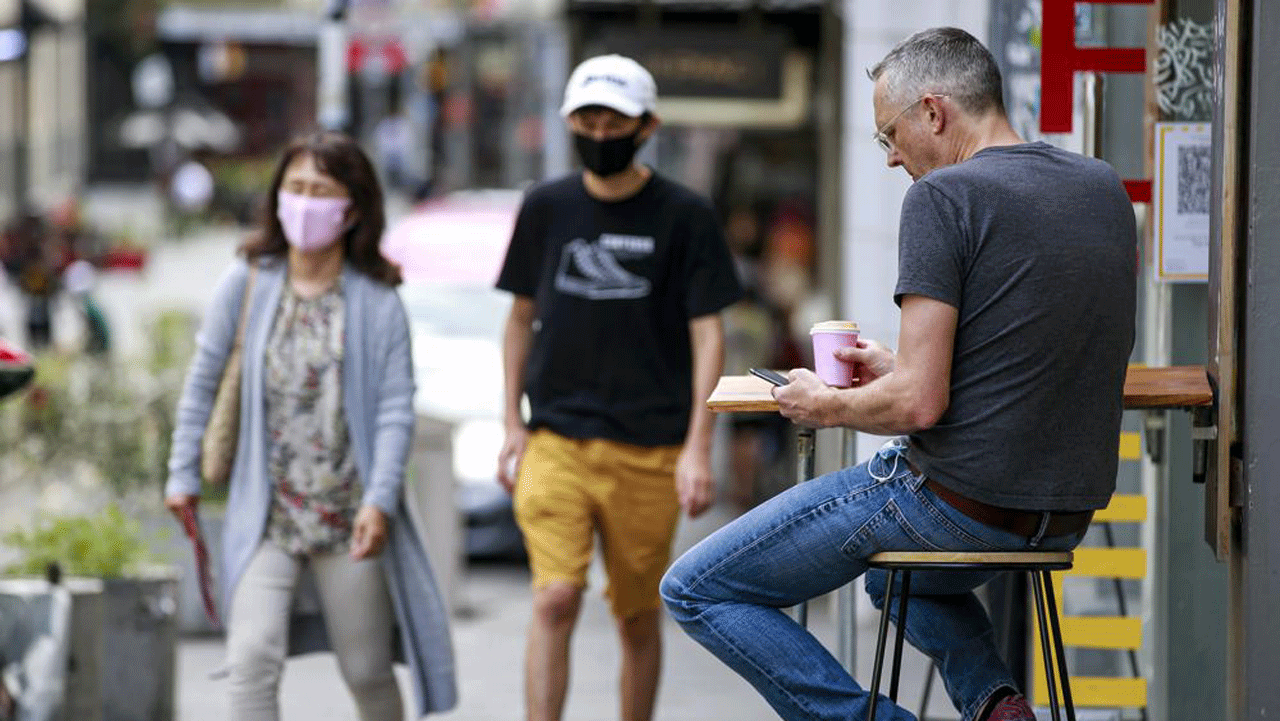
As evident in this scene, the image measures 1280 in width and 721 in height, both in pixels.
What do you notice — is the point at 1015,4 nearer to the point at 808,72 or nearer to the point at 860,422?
the point at 860,422

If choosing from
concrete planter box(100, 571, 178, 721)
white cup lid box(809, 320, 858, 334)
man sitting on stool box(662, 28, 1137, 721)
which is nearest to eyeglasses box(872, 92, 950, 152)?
man sitting on stool box(662, 28, 1137, 721)

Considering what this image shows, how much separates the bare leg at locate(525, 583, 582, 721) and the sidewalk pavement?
1.43 m

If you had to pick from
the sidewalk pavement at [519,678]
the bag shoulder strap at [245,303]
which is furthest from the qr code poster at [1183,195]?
the bag shoulder strap at [245,303]

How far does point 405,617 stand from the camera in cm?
625

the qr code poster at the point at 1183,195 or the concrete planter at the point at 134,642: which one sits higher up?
the qr code poster at the point at 1183,195

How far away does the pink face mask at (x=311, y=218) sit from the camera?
6266mm

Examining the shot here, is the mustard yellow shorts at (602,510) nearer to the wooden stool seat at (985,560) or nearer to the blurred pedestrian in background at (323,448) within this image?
the blurred pedestrian in background at (323,448)

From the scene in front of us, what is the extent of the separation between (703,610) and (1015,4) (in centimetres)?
294

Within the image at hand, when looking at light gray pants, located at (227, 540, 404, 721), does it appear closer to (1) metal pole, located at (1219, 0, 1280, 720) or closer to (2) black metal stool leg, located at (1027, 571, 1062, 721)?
(2) black metal stool leg, located at (1027, 571, 1062, 721)

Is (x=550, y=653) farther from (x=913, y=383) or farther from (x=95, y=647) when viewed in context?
(x=913, y=383)

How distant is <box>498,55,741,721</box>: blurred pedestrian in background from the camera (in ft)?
21.3

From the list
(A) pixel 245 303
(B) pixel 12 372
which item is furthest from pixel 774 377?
(B) pixel 12 372

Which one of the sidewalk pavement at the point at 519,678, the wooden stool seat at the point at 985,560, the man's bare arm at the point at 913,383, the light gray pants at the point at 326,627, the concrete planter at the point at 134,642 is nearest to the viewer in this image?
the man's bare arm at the point at 913,383

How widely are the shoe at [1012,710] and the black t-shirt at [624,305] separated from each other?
2.04m
